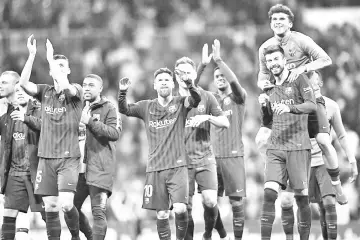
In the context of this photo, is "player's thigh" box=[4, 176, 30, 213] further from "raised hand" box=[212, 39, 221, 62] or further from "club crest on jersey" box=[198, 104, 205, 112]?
"raised hand" box=[212, 39, 221, 62]

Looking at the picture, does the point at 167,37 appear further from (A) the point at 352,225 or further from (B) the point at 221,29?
(A) the point at 352,225

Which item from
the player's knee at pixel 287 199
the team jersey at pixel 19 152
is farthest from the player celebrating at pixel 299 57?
the team jersey at pixel 19 152

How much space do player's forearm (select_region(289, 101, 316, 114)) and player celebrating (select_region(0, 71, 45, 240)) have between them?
3.01 metres

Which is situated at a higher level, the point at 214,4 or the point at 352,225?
the point at 214,4

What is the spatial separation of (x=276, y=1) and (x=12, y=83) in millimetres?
9293

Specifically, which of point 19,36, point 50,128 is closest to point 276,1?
point 19,36

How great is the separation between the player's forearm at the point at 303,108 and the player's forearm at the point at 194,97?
104 centimetres

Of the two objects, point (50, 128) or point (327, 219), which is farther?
point (327, 219)

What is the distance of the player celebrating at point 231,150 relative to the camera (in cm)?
1045

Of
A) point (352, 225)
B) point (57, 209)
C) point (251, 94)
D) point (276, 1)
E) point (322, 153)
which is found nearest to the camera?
point (57, 209)

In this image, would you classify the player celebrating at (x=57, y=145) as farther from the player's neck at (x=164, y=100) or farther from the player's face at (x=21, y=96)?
the player's neck at (x=164, y=100)

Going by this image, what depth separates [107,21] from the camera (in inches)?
682

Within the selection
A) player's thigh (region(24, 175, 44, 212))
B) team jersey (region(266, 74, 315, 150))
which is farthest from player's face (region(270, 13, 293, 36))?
player's thigh (region(24, 175, 44, 212))

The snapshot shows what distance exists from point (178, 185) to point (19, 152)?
205cm
